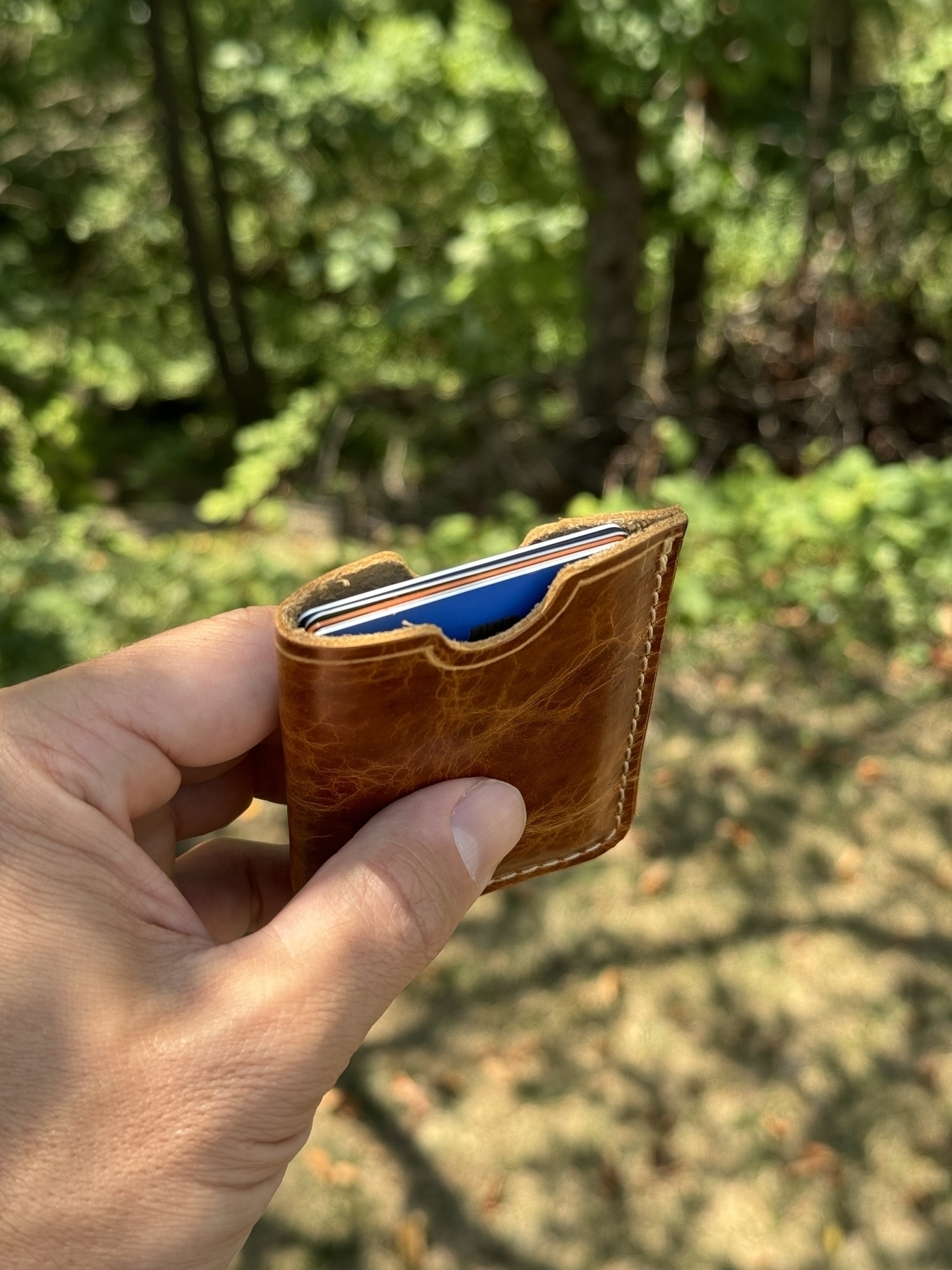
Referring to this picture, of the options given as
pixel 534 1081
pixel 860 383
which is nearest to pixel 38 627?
pixel 534 1081

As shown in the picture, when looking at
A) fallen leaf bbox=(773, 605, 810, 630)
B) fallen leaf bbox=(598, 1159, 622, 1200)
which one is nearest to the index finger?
fallen leaf bbox=(598, 1159, 622, 1200)

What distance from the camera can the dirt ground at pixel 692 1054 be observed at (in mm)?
2641

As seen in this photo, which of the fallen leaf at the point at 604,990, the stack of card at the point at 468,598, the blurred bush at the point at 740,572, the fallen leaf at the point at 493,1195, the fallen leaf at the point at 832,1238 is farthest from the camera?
the blurred bush at the point at 740,572

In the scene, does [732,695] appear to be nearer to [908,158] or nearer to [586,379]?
[586,379]

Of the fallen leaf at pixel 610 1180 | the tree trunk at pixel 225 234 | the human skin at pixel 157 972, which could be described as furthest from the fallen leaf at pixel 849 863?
the tree trunk at pixel 225 234

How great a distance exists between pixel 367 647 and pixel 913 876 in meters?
3.01

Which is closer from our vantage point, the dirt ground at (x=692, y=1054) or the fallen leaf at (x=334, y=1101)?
the dirt ground at (x=692, y=1054)

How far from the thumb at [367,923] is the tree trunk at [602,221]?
15.5 feet

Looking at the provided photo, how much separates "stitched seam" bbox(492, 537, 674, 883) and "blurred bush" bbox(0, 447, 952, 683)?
2.64 m

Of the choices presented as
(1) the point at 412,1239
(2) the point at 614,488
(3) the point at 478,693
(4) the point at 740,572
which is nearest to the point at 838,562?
(4) the point at 740,572

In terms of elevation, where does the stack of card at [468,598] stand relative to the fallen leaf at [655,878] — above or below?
above

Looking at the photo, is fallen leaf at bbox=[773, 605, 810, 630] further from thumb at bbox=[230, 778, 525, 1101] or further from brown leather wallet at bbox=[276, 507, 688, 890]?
thumb at bbox=[230, 778, 525, 1101]

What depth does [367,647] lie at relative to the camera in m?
1.18

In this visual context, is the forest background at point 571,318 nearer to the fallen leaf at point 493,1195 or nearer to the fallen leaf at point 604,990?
the fallen leaf at point 604,990
